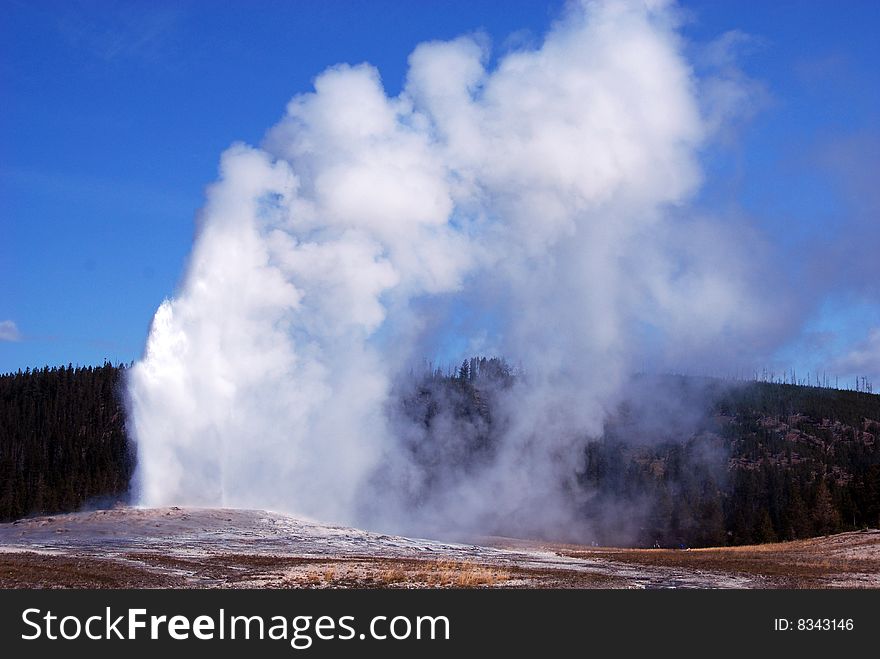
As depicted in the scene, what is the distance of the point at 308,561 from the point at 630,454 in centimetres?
11637

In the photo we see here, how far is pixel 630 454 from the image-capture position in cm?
14138

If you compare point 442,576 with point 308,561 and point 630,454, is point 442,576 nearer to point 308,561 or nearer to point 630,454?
point 308,561

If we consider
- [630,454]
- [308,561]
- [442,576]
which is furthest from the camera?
[630,454]

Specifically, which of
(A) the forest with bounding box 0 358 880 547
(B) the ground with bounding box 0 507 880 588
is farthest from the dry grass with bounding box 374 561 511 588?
(A) the forest with bounding box 0 358 880 547

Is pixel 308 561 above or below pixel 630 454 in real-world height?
below

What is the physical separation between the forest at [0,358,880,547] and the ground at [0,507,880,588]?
22.8 meters

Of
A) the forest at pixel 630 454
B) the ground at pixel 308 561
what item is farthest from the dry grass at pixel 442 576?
the forest at pixel 630 454

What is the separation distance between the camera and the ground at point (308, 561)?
78.4 feet

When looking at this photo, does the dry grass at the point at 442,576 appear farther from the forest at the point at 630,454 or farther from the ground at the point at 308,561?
the forest at the point at 630,454

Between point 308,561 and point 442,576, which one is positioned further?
point 308,561

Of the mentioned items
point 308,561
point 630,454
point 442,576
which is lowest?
point 308,561

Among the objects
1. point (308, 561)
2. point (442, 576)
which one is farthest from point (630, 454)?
point (442, 576)

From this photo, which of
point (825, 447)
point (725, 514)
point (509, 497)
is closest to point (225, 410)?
point (509, 497)

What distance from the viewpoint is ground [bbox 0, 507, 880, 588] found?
2391cm
